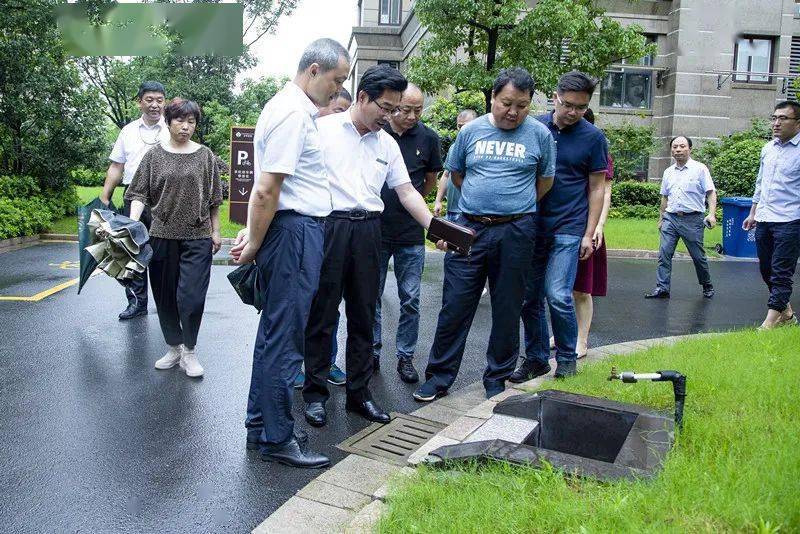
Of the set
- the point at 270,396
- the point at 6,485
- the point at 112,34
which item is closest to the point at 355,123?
the point at 270,396

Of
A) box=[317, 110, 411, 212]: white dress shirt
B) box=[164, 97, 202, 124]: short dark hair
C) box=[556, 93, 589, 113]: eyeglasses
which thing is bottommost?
box=[317, 110, 411, 212]: white dress shirt

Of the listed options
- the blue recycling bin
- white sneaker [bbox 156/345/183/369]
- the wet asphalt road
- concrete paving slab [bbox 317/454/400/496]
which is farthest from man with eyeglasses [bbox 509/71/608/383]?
the blue recycling bin

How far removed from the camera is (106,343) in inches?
262

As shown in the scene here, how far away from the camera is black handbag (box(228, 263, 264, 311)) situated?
13.8 feet

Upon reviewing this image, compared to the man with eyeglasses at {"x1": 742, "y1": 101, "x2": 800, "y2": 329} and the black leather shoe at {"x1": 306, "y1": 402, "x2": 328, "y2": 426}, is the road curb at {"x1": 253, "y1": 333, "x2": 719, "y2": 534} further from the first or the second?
the man with eyeglasses at {"x1": 742, "y1": 101, "x2": 800, "y2": 329}

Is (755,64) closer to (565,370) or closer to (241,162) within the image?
(241,162)

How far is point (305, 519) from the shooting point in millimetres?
3238

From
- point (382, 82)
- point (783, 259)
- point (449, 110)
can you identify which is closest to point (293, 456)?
point (382, 82)

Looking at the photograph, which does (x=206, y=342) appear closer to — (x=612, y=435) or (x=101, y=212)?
(x=101, y=212)

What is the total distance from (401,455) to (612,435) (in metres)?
1.10

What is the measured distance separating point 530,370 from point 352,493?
247 cm

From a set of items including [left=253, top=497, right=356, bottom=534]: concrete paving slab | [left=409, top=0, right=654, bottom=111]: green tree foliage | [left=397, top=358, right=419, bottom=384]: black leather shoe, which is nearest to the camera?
[left=253, top=497, right=356, bottom=534]: concrete paving slab

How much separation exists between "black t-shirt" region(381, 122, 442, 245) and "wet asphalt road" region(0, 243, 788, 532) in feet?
3.44

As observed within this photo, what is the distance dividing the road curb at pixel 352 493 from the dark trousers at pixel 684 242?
598 centimetres
